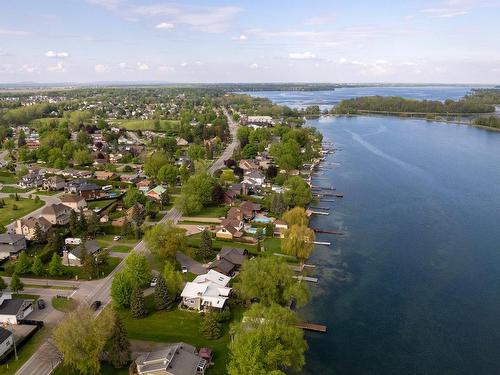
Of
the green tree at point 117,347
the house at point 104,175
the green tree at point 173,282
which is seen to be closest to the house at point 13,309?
the green tree at point 117,347

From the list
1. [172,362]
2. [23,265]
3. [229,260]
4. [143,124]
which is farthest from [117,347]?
[143,124]

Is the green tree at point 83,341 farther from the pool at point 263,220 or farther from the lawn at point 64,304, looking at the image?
the pool at point 263,220

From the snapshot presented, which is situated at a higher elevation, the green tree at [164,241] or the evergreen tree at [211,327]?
the green tree at [164,241]

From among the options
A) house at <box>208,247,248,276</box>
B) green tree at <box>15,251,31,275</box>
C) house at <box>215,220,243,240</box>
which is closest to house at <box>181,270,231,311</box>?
house at <box>208,247,248,276</box>

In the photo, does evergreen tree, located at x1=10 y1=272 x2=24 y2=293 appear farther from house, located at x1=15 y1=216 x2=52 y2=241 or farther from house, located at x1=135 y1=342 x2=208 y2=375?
house, located at x1=135 y1=342 x2=208 y2=375

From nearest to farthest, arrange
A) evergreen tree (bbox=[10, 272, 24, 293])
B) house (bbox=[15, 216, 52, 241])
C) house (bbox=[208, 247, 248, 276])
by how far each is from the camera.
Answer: evergreen tree (bbox=[10, 272, 24, 293]) → house (bbox=[208, 247, 248, 276]) → house (bbox=[15, 216, 52, 241])

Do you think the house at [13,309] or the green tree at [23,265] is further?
the green tree at [23,265]

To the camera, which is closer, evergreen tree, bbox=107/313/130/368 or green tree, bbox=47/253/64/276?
evergreen tree, bbox=107/313/130/368
